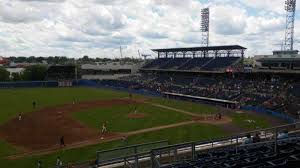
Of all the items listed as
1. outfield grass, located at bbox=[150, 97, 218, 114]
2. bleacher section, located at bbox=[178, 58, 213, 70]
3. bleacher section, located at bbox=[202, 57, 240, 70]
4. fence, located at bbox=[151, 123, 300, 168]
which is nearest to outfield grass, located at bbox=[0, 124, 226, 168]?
outfield grass, located at bbox=[150, 97, 218, 114]

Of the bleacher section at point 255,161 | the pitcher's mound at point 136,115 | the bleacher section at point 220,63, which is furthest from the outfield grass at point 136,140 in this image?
the bleacher section at point 220,63

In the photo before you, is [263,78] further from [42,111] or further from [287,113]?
[42,111]

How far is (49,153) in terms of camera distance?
1118 inches

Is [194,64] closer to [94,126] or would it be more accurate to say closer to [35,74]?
[94,126]

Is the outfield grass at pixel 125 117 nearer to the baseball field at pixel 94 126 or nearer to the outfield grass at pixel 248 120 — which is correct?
the baseball field at pixel 94 126

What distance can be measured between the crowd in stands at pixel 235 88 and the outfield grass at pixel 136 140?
45.0 feet

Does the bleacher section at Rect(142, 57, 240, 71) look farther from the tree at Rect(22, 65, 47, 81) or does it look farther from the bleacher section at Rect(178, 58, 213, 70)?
the tree at Rect(22, 65, 47, 81)

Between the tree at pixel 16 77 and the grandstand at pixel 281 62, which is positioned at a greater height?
the grandstand at pixel 281 62

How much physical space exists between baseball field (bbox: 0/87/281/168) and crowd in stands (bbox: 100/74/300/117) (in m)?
4.76

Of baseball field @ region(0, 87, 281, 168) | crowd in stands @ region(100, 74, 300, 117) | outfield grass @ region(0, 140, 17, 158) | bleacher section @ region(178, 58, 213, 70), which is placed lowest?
outfield grass @ region(0, 140, 17, 158)

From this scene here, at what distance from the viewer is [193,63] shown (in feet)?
281

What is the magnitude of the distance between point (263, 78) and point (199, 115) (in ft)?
82.5

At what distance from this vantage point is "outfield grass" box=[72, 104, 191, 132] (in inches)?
1551

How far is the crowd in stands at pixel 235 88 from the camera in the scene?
51.0 m
